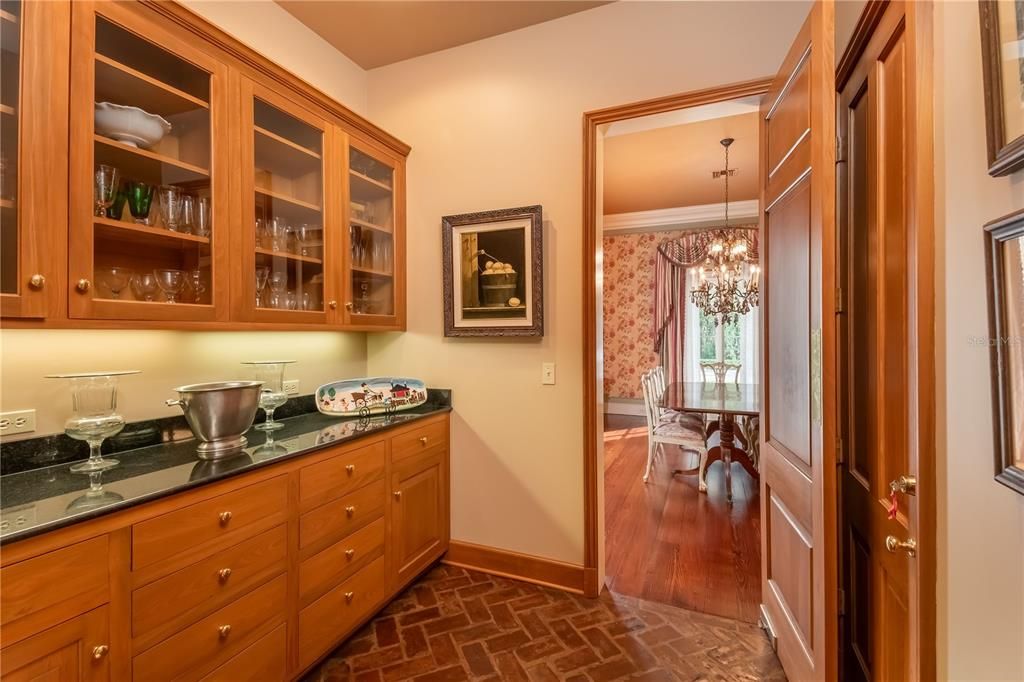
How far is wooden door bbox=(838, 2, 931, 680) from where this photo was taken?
3.60 ft

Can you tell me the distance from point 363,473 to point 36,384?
45.5 inches

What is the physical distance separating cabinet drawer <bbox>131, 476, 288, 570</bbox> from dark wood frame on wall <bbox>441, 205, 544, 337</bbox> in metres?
1.27

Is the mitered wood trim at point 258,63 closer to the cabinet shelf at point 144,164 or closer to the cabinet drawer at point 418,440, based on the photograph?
the cabinet shelf at point 144,164

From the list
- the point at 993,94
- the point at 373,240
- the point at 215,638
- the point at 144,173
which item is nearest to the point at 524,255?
the point at 373,240

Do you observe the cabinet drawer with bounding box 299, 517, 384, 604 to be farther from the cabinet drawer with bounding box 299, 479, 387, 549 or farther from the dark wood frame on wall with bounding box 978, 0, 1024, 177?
the dark wood frame on wall with bounding box 978, 0, 1024, 177

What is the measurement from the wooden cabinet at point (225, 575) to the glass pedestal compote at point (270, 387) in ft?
1.49

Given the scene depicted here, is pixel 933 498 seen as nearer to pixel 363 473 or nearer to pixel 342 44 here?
pixel 363 473

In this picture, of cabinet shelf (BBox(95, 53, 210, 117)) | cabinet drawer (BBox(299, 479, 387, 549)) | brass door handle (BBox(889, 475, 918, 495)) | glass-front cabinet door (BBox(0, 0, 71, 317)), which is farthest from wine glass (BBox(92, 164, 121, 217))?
brass door handle (BBox(889, 475, 918, 495))

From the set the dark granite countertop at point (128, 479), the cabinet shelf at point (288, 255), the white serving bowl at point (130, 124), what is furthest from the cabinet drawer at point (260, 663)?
the white serving bowl at point (130, 124)

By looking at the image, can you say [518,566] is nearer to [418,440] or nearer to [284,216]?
[418,440]

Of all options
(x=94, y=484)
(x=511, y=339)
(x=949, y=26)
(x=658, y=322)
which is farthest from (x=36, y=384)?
(x=658, y=322)

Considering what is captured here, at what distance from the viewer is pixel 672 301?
653 centimetres

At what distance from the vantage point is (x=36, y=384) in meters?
1.48

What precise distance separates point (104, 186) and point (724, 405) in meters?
4.03
